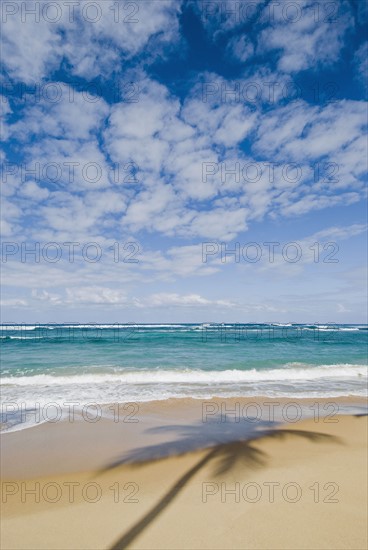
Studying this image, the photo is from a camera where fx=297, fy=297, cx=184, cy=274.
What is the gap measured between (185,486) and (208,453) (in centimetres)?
141

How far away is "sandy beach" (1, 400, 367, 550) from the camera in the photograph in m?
3.86

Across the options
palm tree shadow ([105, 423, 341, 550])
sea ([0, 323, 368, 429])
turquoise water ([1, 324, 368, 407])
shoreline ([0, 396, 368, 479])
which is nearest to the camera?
palm tree shadow ([105, 423, 341, 550])

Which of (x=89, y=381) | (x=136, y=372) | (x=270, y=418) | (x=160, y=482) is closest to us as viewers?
(x=160, y=482)

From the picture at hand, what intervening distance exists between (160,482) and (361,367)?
1796 cm

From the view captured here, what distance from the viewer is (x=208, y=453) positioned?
625 centimetres

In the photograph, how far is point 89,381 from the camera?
14.0 meters

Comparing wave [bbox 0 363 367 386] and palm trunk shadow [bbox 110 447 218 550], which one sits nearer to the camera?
palm trunk shadow [bbox 110 447 218 550]

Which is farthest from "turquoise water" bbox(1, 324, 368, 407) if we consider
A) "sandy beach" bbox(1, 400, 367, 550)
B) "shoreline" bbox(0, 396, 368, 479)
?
"sandy beach" bbox(1, 400, 367, 550)

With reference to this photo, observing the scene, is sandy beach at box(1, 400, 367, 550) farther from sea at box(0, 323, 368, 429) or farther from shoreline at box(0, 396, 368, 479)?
sea at box(0, 323, 368, 429)

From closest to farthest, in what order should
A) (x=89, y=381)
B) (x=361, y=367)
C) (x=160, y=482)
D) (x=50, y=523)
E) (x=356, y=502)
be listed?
(x=50, y=523) → (x=356, y=502) → (x=160, y=482) → (x=89, y=381) → (x=361, y=367)

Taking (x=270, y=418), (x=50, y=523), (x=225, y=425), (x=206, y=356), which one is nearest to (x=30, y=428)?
(x=50, y=523)

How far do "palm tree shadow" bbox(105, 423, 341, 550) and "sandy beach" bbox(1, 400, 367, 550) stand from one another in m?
0.02

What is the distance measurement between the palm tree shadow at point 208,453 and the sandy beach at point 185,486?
0.08ft

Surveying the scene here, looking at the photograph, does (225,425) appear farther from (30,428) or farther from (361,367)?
(361,367)
